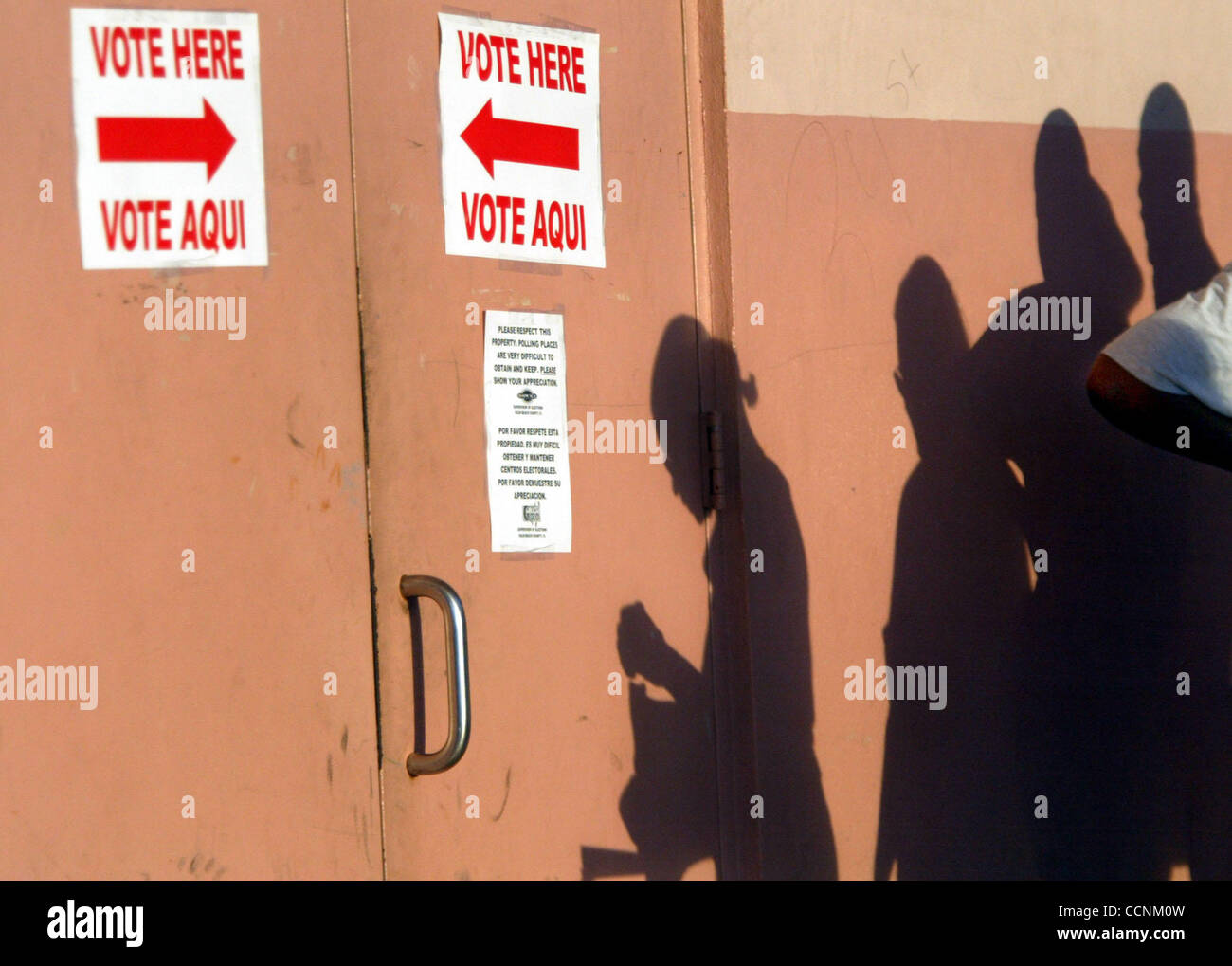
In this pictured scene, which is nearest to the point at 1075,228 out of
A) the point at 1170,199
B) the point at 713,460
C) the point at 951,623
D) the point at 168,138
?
the point at 1170,199

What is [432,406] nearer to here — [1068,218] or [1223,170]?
[1068,218]

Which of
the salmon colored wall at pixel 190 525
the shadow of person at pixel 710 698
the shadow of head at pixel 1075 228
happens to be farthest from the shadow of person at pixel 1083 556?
the salmon colored wall at pixel 190 525

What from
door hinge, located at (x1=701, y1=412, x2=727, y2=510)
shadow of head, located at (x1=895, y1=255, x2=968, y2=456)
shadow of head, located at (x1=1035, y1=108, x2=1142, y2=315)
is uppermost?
shadow of head, located at (x1=1035, y1=108, x2=1142, y2=315)

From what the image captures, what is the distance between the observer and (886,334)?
9.83 ft

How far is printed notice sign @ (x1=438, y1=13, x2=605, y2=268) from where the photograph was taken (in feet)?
8.41

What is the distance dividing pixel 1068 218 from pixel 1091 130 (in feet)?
0.78

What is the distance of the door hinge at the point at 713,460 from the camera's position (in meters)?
2.77

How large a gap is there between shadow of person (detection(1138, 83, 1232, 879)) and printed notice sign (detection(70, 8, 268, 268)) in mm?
2226

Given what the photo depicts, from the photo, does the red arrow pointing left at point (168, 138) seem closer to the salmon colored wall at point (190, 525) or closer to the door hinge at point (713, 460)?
the salmon colored wall at point (190, 525)

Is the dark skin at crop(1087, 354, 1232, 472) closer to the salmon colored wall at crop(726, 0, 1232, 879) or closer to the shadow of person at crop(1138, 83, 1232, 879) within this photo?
the salmon colored wall at crop(726, 0, 1232, 879)

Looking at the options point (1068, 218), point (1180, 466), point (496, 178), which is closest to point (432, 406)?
point (496, 178)

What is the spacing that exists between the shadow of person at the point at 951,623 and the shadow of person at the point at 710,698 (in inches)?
9.1

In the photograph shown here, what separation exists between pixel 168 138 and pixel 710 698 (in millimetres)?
1582

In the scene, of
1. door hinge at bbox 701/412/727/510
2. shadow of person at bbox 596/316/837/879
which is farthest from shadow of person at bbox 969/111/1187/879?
door hinge at bbox 701/412/727/510
